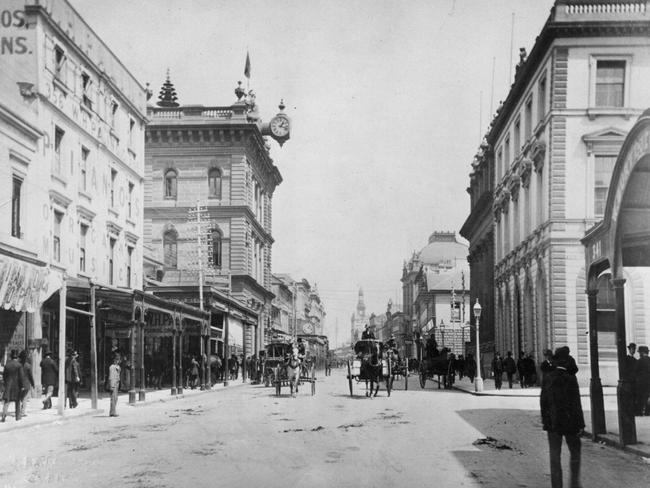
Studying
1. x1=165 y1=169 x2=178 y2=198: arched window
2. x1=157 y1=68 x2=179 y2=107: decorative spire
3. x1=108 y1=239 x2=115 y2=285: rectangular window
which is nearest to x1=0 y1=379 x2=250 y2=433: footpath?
x1=108 y1=239 x2=115 y2=285: rectangular window

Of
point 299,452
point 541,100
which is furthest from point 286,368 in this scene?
point 299,452

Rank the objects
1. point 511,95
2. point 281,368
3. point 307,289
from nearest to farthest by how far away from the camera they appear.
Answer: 1. point 281,368
2. point 511,95
3. point 307,289

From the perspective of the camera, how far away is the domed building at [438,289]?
89.2m

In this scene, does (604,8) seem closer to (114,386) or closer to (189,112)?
(114,386)

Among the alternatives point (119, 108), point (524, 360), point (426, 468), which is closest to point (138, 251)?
point (119, 108)

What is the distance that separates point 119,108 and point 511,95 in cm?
1928

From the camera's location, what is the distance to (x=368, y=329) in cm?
3184

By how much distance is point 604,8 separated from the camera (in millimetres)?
33250

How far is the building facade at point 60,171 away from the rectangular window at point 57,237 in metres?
0.03

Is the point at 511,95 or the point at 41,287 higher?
the point at 511,95

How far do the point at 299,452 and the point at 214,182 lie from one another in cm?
4965

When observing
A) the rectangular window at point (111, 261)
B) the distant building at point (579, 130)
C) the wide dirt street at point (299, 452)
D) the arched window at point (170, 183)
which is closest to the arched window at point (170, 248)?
the arched window at point (170, 183)

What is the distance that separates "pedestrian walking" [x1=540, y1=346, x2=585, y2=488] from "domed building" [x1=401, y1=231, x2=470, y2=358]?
66.1m

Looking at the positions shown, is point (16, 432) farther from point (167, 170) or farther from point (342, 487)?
point (167, 170)
